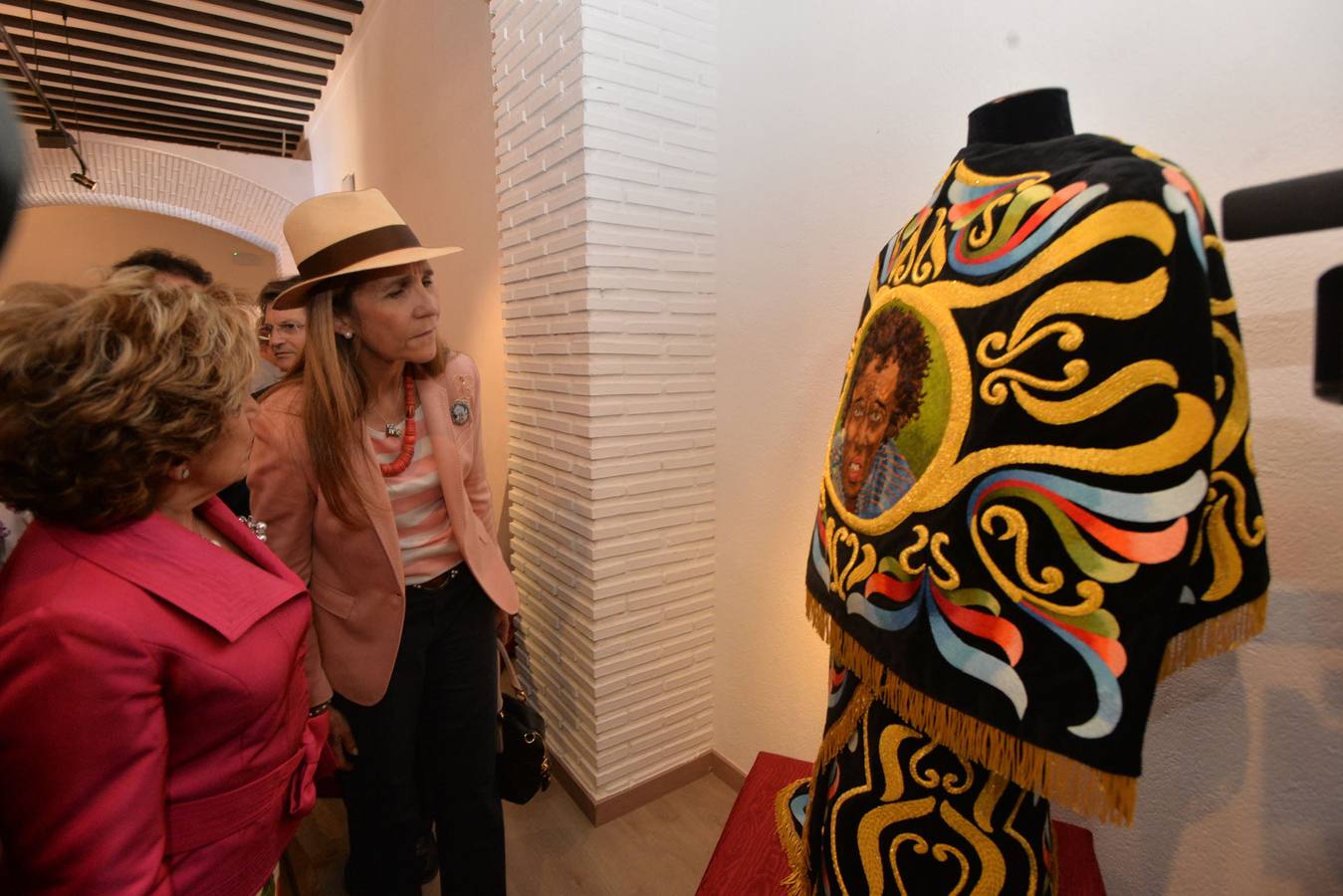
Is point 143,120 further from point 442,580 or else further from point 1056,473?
point 1056,473

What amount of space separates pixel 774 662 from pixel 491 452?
2.02 m

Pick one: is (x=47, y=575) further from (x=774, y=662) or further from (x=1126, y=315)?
(x=774, y=662)

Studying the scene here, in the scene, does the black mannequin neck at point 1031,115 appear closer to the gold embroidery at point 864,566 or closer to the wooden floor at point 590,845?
the gold embroidery at point 864,566

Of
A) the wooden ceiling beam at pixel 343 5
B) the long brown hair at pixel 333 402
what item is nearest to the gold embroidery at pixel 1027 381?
the long brown hair at pixel 333 402

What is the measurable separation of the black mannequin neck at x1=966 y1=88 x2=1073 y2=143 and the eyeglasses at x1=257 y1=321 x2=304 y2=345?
2332 millimetres

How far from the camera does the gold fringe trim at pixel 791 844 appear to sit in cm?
109

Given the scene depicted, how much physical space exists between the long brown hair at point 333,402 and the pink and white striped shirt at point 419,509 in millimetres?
95

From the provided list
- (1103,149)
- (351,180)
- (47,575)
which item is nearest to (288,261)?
(351,180)

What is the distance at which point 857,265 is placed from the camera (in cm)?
170

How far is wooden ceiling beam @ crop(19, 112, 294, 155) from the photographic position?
6.15 metres

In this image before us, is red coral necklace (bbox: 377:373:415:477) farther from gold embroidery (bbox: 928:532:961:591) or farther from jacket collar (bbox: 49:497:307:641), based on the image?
gold embroidery (bbox: 928:532:961:591)

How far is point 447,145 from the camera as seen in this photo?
3.51 m

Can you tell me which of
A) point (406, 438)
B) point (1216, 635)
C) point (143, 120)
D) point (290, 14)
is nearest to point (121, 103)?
point (143, 120)

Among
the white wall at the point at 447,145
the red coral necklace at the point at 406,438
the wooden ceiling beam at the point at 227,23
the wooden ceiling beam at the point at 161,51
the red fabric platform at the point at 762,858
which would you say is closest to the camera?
the red fabric platform at the point at 762,858
